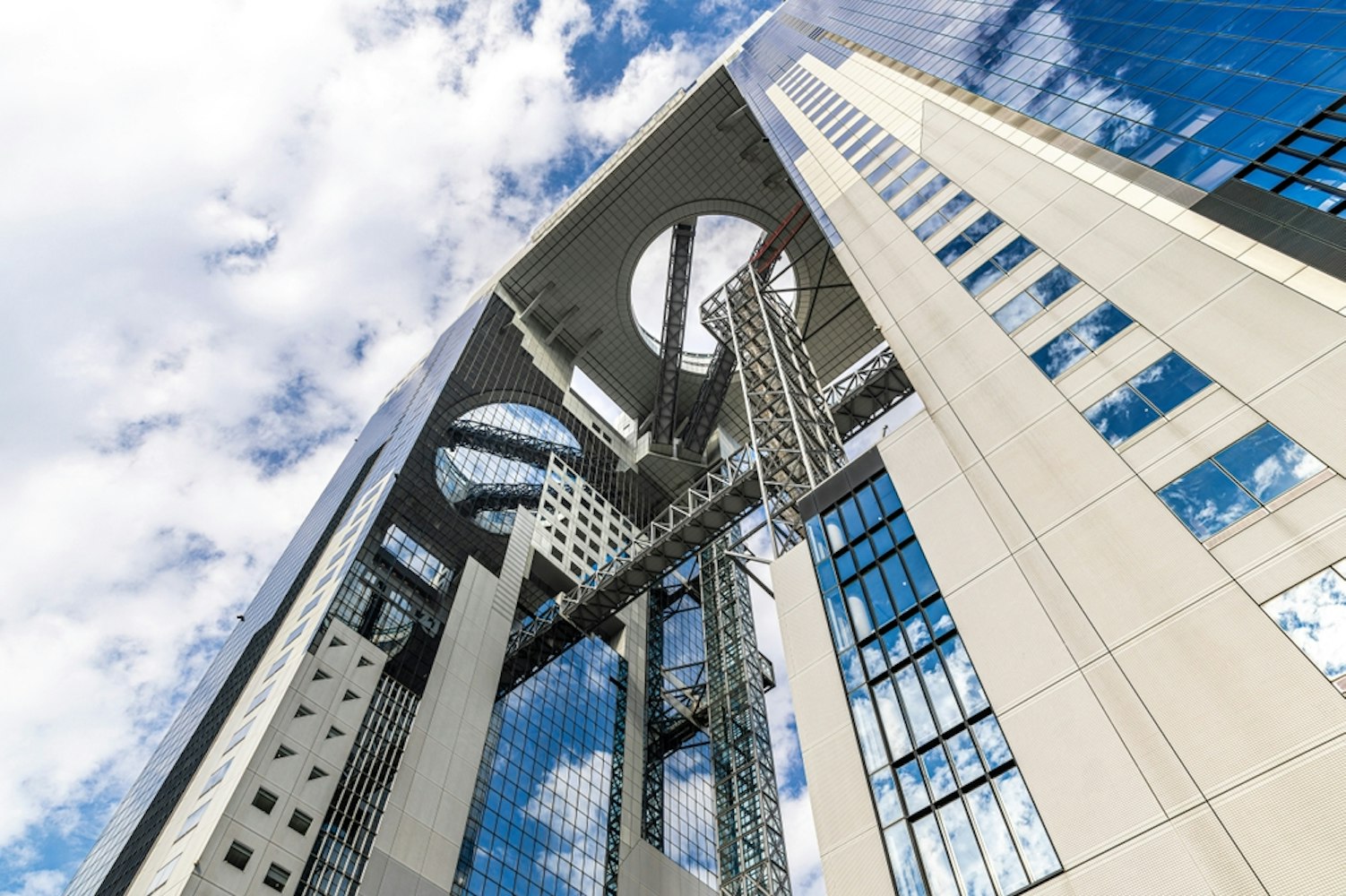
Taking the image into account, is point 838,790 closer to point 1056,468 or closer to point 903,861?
point 903,861

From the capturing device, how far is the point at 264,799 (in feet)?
104

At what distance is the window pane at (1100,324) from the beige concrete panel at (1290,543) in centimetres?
653

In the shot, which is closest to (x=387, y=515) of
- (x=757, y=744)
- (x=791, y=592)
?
(x=757, y=744)

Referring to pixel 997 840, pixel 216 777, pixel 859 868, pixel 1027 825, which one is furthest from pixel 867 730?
pixel 216 777

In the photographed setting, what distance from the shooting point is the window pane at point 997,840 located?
14.9m

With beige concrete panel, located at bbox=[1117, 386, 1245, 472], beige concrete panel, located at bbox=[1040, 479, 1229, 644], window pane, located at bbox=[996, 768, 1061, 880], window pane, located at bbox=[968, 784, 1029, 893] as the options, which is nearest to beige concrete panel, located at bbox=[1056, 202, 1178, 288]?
beige concrete panel, located at bbox=[1117, 386, 1245, 472]

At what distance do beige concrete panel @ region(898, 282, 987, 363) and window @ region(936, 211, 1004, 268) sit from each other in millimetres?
1386

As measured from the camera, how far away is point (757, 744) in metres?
48.1

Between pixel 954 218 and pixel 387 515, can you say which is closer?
pixel 954 218

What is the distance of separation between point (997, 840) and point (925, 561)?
273 inches

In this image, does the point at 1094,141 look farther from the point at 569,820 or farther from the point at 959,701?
the point at 569,820

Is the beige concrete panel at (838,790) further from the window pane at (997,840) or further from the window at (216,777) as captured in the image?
the window at (216,777)

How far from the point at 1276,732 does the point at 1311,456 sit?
213 inches

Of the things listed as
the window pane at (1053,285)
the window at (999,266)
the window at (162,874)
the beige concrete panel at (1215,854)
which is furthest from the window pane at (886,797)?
the window at (162,874)
